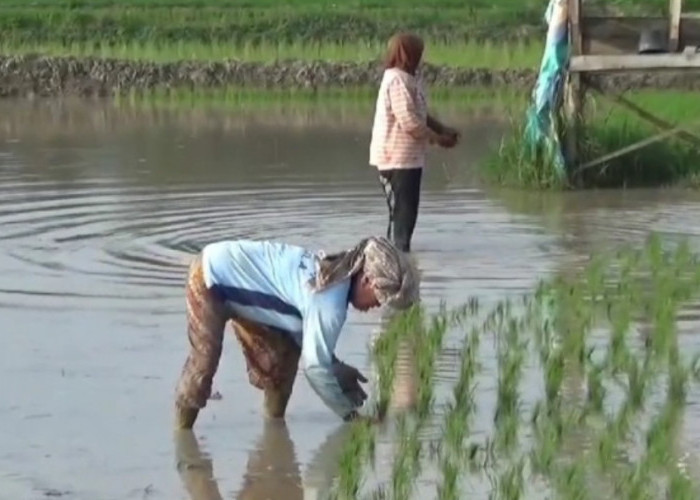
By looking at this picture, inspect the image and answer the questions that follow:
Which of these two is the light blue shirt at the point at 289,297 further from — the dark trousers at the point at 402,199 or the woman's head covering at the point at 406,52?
the dark trousers at the point at 402,199

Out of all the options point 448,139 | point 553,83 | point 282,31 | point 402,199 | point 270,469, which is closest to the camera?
point 270,469

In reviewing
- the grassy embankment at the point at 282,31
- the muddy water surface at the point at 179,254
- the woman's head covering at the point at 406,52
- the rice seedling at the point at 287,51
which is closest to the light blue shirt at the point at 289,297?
the muddy water surface at the point at 179,254

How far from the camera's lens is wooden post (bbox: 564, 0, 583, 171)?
590 inches

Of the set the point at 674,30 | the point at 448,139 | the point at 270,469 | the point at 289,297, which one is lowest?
the point at 270,469

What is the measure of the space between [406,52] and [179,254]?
1.88 metres

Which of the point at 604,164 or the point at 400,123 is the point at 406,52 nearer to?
the point at 400,123

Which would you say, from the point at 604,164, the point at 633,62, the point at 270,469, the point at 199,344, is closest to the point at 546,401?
the point at 270,469

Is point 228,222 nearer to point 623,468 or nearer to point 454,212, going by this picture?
point 454,212

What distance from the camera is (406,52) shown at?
11.1 metres

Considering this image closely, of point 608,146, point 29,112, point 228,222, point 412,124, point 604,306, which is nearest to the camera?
point 604,306

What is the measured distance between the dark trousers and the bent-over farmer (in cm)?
415

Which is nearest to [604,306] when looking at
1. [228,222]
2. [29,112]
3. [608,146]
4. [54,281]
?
[54,281]

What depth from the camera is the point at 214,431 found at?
732cm

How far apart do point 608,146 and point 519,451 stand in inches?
364
